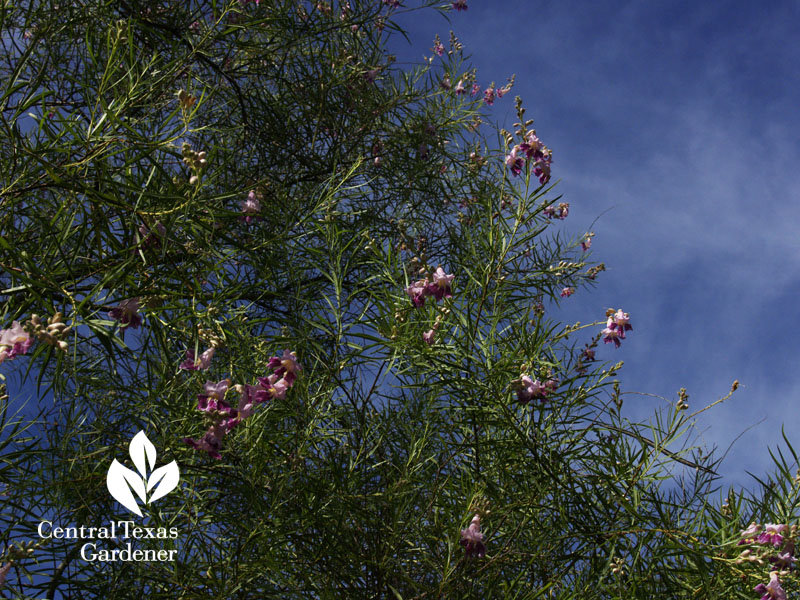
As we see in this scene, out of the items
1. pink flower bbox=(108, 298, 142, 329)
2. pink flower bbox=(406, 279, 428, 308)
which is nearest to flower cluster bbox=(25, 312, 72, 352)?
A: pink flower bbox=(108, 298, 142, 329)

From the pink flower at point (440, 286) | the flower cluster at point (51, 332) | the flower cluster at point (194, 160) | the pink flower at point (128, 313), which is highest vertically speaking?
the flower cluster at point (194, 160)

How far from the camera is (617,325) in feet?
5.72

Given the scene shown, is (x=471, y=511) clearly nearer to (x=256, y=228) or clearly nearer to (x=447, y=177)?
(x=256, y=228)

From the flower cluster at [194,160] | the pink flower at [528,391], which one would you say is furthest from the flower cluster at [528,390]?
the flower cluster at [194,160]

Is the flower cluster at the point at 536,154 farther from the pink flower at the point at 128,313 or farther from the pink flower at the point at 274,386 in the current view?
the pink flower at the point at 128,313

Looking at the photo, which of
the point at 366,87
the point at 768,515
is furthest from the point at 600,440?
the point at 366,87

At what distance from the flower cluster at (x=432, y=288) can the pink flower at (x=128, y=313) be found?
587 millimetres

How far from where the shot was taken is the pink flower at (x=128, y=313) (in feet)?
3.97

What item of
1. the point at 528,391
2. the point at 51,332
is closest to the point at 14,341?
the point at 51,332

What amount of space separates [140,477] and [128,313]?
0.44m

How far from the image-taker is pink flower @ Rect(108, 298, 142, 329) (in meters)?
1.21

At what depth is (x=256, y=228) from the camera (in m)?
2.50

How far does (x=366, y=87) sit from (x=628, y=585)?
7.02 feet

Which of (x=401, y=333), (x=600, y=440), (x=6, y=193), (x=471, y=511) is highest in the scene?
(x=6, y=193)
